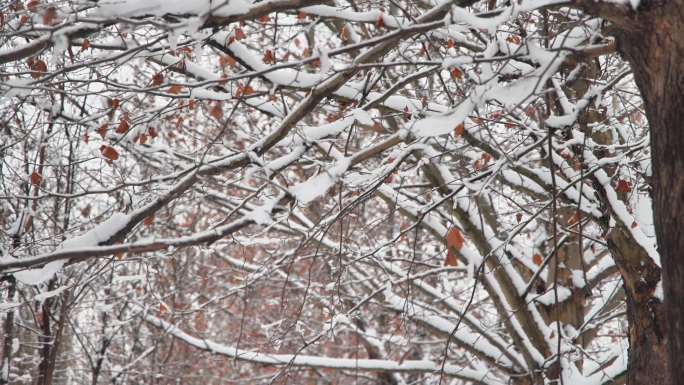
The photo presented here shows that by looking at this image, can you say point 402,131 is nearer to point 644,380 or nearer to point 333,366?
point 644,380

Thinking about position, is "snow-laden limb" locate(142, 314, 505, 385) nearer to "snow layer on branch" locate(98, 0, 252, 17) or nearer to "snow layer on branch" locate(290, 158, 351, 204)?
"snow layer on branch" locate(290, 158, 351, 204)

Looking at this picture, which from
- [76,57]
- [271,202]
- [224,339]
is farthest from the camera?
[224,339]

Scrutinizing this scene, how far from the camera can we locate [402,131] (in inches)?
121

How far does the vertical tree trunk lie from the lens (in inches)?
94.1

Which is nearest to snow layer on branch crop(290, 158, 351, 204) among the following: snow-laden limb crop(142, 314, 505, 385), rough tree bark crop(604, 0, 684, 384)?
rough tree bark crop(604, 0, 684, 384)

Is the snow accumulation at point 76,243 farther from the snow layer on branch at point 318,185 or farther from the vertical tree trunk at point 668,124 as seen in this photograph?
the vertical tree trunk at point 668,124

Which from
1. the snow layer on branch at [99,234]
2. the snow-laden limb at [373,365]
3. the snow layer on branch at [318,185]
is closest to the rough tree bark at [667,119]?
the snow layer on branch at [318,185]

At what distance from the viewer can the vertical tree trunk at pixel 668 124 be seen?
2.39 metres

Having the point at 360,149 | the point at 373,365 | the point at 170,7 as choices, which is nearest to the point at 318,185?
the point at 170,7

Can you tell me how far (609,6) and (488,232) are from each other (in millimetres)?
5024

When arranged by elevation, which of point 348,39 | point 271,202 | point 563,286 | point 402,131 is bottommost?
point 271,202

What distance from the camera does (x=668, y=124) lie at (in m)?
2.44


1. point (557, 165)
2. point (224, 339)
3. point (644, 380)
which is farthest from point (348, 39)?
point (224, 339)

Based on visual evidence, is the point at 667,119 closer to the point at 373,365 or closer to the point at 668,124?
the point at 668,124
